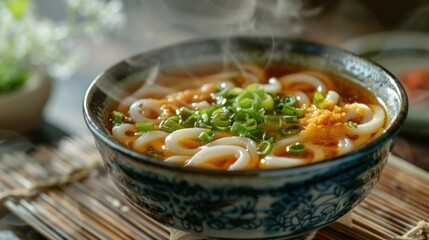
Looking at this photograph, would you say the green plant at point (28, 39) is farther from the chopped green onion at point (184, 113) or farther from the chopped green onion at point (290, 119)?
the chopped green onion at point (290, 119)

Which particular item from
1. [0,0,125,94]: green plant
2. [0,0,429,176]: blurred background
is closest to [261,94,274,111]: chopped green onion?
[0,0,429,176]: blurred background

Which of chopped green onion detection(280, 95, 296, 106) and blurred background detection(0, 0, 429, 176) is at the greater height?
chopped green onion detection(280, 95, 296, 106)

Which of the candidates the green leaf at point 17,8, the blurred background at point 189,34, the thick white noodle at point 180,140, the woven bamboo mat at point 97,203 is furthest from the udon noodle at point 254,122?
the green leaf at point 17,8

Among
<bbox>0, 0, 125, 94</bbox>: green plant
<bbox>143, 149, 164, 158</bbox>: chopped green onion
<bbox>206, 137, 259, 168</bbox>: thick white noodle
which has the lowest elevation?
<bbox>0, 0, 125, 94</bbox>: green plant

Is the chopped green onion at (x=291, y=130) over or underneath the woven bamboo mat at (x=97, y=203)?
over

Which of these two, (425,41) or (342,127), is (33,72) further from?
(425,41)

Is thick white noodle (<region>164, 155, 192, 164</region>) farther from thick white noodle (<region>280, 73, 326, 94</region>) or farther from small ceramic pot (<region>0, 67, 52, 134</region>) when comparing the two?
small ceramic pot (<region>0, 67, 52, 134</region>)

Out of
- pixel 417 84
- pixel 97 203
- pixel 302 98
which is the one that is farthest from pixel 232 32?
pixel 97 203

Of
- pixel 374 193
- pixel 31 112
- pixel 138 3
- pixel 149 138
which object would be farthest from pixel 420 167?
pixel 138 3
